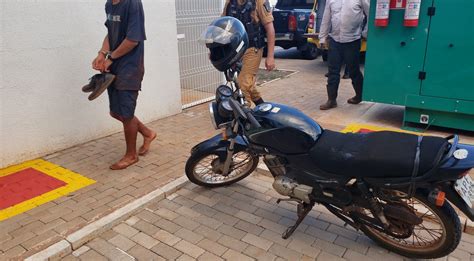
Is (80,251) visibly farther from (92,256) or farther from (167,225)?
(167,225)

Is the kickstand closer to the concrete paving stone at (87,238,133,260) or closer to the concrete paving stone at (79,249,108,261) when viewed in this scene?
the concrete paving stone at (87,238,133,260)

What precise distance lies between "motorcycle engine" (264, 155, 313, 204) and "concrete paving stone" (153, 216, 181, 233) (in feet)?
3.07

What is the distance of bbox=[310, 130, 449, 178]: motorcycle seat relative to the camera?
236 centimetres

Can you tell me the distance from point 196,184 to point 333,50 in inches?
138

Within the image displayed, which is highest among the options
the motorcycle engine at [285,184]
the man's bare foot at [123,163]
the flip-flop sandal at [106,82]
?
the flip-flop sandal at [106,82]

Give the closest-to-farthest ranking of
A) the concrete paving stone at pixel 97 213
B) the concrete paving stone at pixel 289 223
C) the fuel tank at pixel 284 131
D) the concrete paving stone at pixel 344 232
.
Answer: the fuel tank at pixel 284 131 → the concrete paving stone at pixel 344 232 → the concrete paving stone at pixel 289 223 → the concrete paving stone at pixel 97 213

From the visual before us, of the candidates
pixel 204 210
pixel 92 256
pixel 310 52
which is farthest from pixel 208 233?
pixel 310 52

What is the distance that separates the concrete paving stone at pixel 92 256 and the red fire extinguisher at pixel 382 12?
4.25 metres

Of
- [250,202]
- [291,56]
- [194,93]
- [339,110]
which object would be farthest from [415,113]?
[291,56]

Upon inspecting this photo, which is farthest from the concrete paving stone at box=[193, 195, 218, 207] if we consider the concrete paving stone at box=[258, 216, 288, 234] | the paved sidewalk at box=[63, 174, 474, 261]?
the concrete paving stone at box=[258, 216, 288, 234]

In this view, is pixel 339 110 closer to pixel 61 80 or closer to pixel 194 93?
pixel 194 93

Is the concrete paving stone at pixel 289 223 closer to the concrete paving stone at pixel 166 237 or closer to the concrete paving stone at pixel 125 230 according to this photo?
the concrete paving stone at pixel 166 237

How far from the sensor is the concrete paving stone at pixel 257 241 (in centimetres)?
300

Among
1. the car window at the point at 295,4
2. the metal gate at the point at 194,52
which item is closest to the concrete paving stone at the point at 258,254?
the metal gate at the point at 194,52
